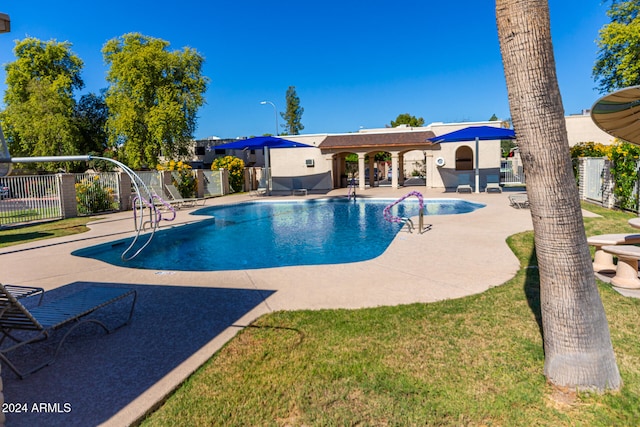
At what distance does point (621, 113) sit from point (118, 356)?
696 cm

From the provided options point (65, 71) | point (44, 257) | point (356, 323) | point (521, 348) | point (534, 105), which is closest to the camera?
point (534, 105)

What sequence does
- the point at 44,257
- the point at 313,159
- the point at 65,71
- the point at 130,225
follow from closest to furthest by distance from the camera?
1. the point at 44,257
2. the point at 130,225
3. the point at 313,159
4. the point at 65,71

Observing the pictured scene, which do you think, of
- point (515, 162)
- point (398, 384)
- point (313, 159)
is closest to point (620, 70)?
point (515, 162)

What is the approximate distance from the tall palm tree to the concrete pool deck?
7.69 feet

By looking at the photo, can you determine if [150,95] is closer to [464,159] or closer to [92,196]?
[92,196]

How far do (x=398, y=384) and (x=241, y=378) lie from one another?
1.35 m

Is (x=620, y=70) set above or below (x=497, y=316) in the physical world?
above

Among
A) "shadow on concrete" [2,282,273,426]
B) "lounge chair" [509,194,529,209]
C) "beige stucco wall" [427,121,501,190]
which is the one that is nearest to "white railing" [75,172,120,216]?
Answer: "shadow on concrete" [2,282,273,426]

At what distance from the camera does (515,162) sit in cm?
3594

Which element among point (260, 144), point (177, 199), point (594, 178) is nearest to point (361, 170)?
point (260, 144)

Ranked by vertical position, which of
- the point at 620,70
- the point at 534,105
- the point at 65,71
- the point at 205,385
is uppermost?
the point at 65,71

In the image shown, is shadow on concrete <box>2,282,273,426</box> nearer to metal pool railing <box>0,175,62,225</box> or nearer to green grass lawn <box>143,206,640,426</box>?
green grass lawn <box>143,206,640,426</box>

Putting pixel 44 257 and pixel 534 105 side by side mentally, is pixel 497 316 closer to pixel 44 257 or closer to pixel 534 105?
pixel 534 105

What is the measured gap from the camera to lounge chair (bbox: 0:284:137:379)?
12.1ft
